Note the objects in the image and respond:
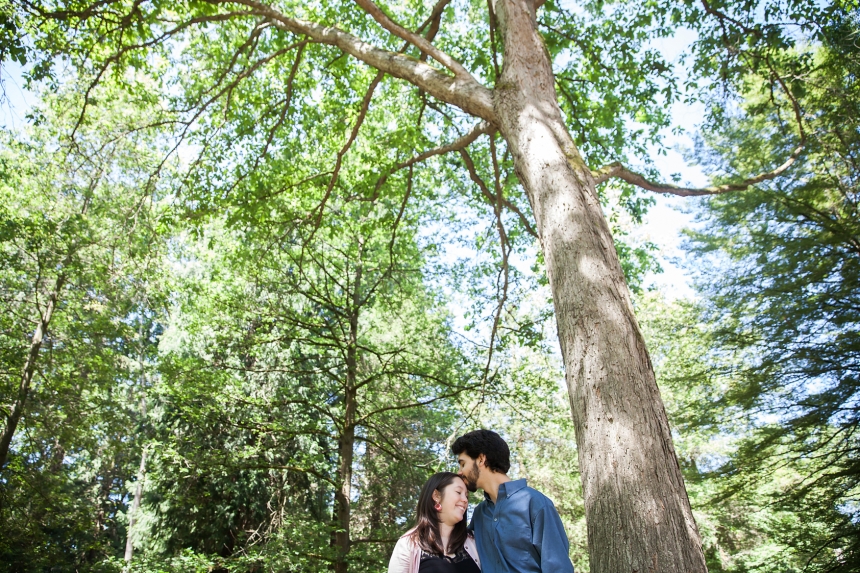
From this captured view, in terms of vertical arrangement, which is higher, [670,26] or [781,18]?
[670,26]

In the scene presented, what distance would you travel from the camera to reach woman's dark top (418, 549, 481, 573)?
2.43 meters

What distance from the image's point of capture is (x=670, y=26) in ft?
26.0

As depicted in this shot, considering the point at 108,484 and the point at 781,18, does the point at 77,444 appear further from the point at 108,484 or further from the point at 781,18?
the point at 108,484

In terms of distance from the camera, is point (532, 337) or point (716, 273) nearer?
point (532, 337)

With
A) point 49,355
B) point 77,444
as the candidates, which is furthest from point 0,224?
point 77,444

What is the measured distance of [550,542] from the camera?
83.4 inches

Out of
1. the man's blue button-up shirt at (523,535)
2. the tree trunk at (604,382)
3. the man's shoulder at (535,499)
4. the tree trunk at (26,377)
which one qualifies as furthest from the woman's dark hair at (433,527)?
the tree trunk at (26,377)

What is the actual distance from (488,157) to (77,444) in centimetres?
868

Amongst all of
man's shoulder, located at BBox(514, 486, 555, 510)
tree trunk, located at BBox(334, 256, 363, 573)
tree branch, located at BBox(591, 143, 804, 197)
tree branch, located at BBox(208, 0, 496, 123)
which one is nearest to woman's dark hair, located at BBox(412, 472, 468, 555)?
man's shoulder, located at BBox(514, 486, 555, 510)

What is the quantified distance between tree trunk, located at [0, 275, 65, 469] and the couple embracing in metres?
8.56

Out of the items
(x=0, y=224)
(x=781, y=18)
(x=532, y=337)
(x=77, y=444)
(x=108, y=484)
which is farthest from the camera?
(x=108, y=484)

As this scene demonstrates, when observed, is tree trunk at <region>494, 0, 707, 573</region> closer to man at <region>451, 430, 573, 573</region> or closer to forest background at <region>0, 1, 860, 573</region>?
man at <region>451, 430, 573, 573</region>

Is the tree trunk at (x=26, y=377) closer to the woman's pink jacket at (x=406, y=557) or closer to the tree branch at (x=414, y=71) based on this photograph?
the tree branch at (x=414, y=71)

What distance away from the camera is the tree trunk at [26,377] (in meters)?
8.41
